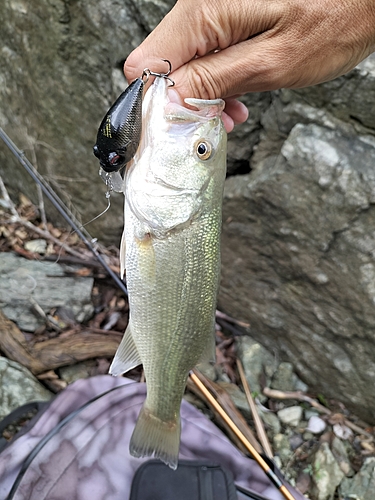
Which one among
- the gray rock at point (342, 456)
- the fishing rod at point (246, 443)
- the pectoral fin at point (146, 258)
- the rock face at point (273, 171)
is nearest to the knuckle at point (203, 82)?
the pectoral fin at point (146, 258)

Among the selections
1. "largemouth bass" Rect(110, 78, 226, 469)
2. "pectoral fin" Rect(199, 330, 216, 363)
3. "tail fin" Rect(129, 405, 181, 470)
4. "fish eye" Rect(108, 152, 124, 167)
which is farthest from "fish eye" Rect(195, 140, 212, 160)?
"tail fin" Rect(129, 405, 181, 470)

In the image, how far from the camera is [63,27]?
9.38ft

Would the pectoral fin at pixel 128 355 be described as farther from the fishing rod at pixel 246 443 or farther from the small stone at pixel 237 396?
the small stone at pixel 237 396

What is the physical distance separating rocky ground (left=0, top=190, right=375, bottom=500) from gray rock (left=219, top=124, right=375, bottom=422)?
0.18 meters

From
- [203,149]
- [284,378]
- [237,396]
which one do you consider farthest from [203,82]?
[284,378]

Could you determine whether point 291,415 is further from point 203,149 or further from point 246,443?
point 203,149

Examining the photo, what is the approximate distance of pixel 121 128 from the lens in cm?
139

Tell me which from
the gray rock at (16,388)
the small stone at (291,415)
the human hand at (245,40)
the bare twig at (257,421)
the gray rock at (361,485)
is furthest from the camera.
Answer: the small stone at (291,415)

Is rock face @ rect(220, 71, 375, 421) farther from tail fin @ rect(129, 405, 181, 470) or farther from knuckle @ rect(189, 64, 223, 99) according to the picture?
tail fin @ rect(129, 405, 181, 470)

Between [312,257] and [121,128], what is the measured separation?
1777 millimetres

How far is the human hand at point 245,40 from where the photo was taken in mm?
1490

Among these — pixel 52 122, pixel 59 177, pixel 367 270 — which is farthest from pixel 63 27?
pixel 367 270

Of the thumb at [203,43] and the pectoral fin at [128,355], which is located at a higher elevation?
the thumb at [203,43]

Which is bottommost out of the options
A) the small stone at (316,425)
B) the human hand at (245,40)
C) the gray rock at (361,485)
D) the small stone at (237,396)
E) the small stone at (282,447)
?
the gray rock at (361,485)
